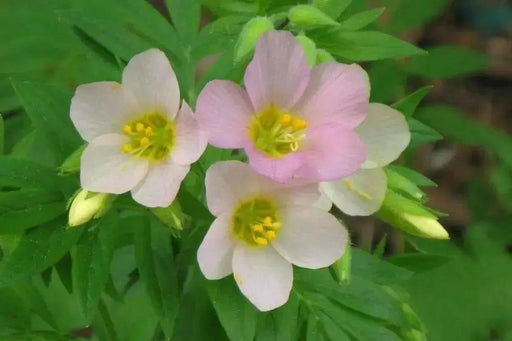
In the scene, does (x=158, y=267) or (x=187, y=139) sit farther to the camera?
(x=158, y=267)

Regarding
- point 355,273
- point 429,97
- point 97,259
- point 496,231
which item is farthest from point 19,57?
point 429,97

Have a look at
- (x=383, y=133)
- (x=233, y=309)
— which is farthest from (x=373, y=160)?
(x=233, y=309)

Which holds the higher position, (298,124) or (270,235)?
(298,124)

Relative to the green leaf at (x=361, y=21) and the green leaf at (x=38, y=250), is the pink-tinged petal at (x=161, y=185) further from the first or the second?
the green leaf at (x=361, y=21)

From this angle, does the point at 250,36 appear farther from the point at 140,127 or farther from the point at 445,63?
the point at 445,63

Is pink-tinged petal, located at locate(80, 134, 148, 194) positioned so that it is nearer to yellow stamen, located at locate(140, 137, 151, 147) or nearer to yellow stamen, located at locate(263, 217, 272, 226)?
yellow stamen, located at locate(140, 137, 151, 147)
